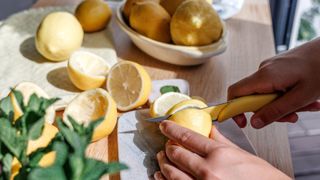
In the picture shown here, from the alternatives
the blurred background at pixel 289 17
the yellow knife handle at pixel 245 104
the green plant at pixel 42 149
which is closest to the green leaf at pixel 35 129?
the green plant at pixel 42 149

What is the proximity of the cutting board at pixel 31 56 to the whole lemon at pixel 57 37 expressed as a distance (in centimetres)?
3

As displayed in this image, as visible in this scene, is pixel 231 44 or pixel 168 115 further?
pixel 231 44

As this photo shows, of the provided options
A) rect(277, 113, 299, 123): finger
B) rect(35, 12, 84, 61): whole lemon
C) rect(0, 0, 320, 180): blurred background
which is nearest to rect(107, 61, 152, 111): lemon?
rect(35, 12, 84, 61): whole lemon

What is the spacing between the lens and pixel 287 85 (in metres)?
0.70

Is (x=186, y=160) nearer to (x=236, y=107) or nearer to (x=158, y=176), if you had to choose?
(x=158, y=176)

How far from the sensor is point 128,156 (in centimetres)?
66

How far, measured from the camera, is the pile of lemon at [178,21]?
32.7 inches

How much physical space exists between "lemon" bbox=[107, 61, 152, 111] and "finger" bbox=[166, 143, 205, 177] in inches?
6.7

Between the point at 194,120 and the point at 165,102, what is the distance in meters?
0.09

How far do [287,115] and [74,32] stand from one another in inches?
17.5

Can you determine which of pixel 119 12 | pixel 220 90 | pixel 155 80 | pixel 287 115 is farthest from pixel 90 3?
pixel 287 115

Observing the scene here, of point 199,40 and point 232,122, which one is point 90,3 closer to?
point 199,40

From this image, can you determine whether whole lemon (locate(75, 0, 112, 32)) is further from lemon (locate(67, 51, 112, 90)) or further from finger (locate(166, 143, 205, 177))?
finger (locate(166, 143, 205, 177))

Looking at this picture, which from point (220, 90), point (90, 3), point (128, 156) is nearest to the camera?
point (128, 156)
